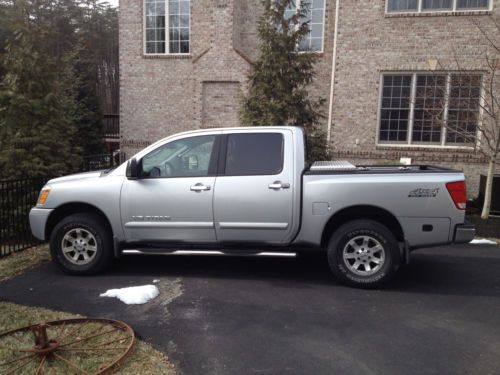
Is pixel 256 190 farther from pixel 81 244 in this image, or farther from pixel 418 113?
pixel 418 113

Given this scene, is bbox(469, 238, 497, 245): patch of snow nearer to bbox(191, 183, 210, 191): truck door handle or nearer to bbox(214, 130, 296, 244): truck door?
bbox(214, 130, 296, 244): truck door

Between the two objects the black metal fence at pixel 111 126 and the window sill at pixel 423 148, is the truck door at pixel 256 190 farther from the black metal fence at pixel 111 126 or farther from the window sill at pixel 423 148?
the black metal fence at pixel 111 126

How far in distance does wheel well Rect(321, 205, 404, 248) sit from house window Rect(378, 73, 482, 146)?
8739 millimetres

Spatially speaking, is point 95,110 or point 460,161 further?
point 95,110

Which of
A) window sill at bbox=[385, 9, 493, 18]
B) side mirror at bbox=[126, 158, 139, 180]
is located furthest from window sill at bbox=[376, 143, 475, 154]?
side mirror at bbox=[126, 158, 139, 180]

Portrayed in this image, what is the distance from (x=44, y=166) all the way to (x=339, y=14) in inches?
407

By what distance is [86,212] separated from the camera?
20.3 feet

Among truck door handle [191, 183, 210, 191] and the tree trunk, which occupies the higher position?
truck door handle [191, 183, 210, 191]

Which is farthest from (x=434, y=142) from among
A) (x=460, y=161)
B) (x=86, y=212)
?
(x=86, y=212)

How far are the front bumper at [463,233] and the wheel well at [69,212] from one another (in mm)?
4363

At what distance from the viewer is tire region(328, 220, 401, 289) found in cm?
547

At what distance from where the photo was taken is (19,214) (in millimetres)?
8141

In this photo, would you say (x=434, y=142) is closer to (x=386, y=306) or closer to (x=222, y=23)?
(x=222, y=23)

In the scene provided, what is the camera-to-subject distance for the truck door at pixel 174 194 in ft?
19.0
